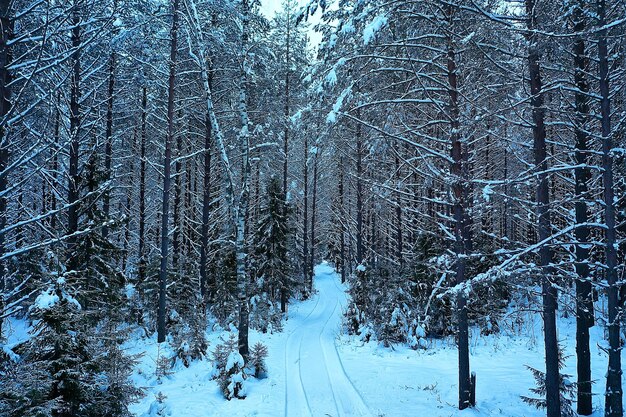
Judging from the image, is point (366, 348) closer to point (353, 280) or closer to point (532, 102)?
point (353, 280)

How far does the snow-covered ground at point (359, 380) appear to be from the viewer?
862 cm

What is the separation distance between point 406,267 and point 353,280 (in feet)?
9.00

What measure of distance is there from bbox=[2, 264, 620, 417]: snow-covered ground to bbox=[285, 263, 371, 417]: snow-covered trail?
0.03 m

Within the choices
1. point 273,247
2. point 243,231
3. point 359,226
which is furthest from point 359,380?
point 273,247

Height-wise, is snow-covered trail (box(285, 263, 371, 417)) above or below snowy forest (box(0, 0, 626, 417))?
below

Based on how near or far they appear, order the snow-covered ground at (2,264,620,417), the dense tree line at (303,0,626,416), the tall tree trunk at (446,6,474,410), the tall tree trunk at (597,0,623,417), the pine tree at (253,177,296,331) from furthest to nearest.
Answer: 1. the pine tree at (253,177,296,331)
2. the snow-covered ground at (2,264,620,417)
3. the tall tree trunk at (446,6,474,410)
4. the dense tree line at (303,0,626,416)
5. the tall tree trunk at (597,0,623,417)

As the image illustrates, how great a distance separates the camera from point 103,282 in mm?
11375

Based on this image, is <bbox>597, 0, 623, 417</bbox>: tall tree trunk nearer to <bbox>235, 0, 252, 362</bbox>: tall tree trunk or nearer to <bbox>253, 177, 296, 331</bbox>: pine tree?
<bbox>235, 0, 252, 362</bbox>: tall tree trunk

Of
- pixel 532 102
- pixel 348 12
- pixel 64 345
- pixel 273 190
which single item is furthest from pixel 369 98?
pixel 273 190

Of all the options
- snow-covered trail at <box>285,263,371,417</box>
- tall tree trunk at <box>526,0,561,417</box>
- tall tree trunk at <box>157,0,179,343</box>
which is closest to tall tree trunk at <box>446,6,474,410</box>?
tall tree trunk at <box>526,0,561,417</box>

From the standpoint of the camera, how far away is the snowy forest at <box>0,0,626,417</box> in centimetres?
525

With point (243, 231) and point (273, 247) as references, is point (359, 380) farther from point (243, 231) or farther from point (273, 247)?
point (273, 247)

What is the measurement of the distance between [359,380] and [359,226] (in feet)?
36.4

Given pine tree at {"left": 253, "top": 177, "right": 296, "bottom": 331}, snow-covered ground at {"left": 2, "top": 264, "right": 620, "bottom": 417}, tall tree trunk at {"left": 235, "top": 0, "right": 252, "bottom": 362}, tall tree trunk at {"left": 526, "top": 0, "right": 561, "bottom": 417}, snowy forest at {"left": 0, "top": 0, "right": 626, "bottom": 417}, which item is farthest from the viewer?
pine tree at {"left": 253, "top": 177, "right": 296, "bottom": 331}
